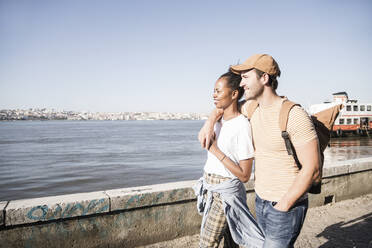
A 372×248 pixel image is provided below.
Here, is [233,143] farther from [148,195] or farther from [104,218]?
[104,218]

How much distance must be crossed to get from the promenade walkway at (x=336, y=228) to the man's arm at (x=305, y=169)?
2.35 m

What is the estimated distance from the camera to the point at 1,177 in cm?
1570

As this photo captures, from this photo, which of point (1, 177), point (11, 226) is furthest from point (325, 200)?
point (1, 177)

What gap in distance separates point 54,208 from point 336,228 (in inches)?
164

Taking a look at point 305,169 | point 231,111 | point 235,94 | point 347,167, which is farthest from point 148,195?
point 347,167

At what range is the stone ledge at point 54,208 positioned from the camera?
2791 millimetres

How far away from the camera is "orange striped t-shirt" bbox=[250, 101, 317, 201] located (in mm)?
1650

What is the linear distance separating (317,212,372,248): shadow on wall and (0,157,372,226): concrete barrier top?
7.10ft

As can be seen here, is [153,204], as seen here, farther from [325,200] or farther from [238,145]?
[325,200]

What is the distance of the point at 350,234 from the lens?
407 cm

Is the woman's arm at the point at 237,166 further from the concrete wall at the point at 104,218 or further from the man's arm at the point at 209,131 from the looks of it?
the concrete wall at the point at 104,218

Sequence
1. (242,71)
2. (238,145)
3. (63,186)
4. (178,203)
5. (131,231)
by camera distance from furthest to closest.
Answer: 1. (63,186)
2. (178,203)
3. (131,231)
4. (238,145)
5. (242,71)

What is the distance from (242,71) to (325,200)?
4355 millimetres

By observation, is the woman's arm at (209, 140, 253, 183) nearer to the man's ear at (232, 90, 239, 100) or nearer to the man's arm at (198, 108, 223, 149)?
the man's arm at (198, 108, 223, 149)
